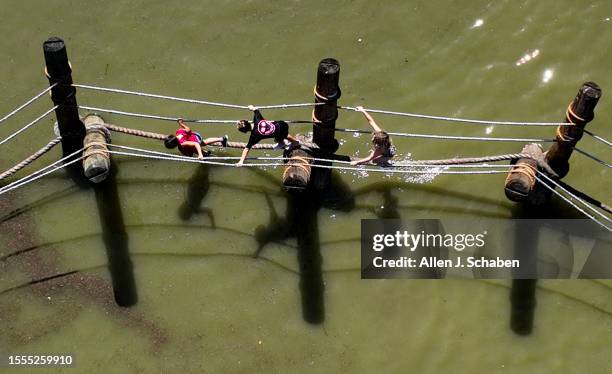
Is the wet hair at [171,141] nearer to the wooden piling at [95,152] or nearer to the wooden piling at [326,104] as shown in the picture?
the wooden piling at [95,152]

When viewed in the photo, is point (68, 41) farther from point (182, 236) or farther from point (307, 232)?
point (307, 232)

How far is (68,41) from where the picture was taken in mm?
8836

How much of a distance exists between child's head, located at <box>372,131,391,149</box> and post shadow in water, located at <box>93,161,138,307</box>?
8.71ft

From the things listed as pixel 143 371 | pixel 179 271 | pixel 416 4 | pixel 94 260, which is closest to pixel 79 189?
pixel 94 260

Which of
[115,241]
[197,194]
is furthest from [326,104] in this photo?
[115,241]

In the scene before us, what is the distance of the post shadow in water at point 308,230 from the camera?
305 inches

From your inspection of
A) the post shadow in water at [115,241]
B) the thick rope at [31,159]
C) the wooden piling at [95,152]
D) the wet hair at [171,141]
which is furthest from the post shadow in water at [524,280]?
the thick rope at [31,159]

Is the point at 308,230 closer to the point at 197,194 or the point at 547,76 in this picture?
the point at 197,194

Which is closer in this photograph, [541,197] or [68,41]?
[541,197]

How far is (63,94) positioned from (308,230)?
2641 millimetres

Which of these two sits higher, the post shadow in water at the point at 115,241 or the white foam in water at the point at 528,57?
the white foam in water at the point at 528,57

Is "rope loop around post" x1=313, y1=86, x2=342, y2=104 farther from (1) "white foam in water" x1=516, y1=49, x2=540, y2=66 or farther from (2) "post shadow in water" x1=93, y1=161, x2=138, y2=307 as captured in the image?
(1) "white foam in water" x1=516, y1=49, x2=540, y2=66

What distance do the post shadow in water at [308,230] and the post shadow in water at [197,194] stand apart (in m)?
0.60

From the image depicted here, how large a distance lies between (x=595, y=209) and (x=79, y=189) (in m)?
5.10
